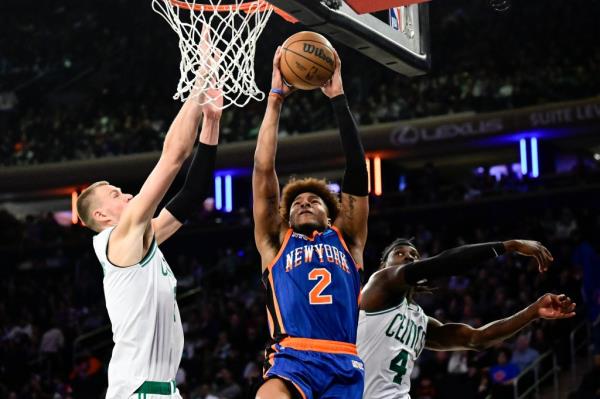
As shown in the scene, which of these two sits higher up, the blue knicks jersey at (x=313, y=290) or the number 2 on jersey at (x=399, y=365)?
the blue knicks jersey at (x=313, y=290)

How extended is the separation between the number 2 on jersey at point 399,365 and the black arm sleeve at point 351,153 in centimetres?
115

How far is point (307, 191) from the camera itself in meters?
5.48

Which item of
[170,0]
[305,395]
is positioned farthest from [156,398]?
[170,0]

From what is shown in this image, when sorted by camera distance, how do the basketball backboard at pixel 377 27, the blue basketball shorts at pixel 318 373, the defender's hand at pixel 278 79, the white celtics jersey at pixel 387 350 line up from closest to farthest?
the blue basketball shorts at pixel 318 373, the basketball backboard at pixel 377 27, the defender's hand at pixel 278 79, the white celtics jersey at pixel 387 350

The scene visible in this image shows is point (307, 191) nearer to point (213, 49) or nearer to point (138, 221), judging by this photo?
point (213, 49)

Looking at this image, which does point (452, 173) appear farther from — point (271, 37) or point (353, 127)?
point (353, 127)

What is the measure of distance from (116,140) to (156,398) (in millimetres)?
17893

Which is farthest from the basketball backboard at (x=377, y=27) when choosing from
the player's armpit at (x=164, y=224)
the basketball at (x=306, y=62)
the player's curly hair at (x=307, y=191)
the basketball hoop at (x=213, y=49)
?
the player's armpit at (x=164, y=224)

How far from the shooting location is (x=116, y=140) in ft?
72.3

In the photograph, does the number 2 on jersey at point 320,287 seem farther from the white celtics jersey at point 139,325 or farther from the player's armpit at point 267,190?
the white celtics jersey at point 139,325

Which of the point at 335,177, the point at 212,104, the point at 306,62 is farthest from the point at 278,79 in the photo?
the point at 335,177

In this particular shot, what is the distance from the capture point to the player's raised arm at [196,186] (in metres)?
5.30

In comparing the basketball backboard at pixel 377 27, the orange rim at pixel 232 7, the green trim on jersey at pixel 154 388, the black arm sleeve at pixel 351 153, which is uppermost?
the orange rim at pixel 232 7

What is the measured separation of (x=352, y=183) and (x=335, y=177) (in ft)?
57.2
